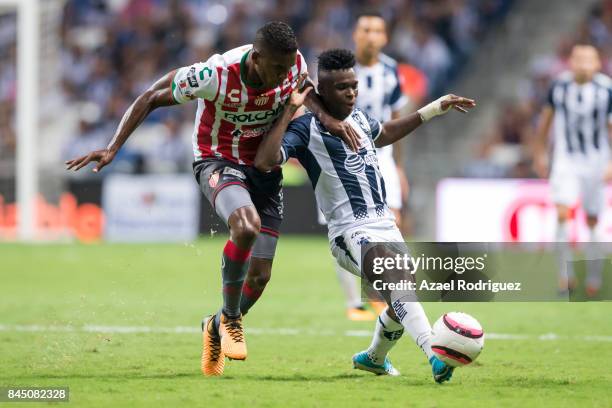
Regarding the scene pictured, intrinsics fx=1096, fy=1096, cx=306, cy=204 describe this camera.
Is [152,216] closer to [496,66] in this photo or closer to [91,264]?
[91,264]

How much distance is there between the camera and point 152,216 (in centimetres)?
1873

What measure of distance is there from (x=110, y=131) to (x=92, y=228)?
3.44 metres

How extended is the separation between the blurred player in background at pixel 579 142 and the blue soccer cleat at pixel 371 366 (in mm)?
5089

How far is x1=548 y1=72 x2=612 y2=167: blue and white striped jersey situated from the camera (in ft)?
36.3

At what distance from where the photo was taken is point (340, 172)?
244 inches

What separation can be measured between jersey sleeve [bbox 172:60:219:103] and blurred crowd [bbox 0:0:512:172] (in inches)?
539

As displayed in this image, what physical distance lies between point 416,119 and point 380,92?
10.1 ft

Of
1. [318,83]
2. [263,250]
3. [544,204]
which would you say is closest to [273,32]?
[318,83]

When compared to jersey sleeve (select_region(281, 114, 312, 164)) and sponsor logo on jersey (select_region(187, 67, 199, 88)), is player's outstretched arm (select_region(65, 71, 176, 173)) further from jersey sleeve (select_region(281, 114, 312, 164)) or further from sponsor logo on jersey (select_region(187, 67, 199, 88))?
jersey sleeve (select_region(281, 114, 312, 164))

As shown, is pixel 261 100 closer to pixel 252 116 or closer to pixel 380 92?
pixel 252 116

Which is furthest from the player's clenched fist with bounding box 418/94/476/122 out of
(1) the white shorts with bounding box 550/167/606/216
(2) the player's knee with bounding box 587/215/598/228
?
(2) the player's knee with bounding box 587/215/598/228

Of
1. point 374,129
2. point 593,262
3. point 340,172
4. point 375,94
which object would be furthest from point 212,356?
point 593,262

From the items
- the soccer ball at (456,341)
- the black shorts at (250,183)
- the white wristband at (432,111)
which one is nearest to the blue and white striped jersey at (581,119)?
the white wristband at (432,111)

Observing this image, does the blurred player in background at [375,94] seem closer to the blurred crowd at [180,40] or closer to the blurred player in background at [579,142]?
the blurred player in background at [579,142]
